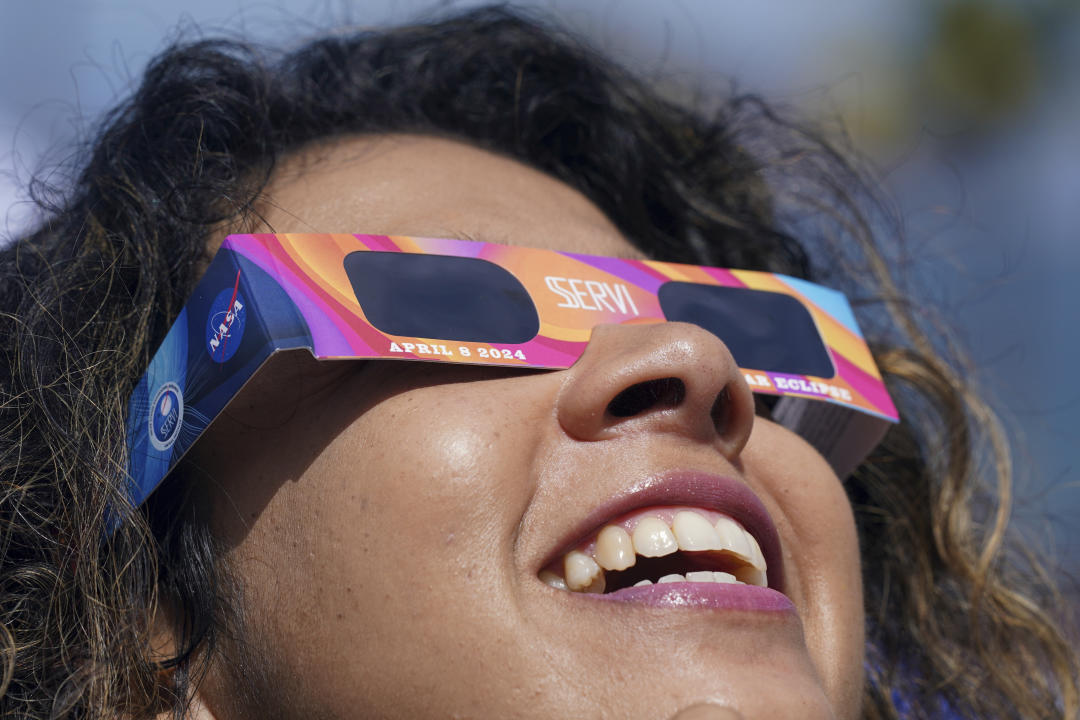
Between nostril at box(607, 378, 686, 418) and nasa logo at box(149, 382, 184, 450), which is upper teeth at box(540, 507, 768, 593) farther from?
nasa logo at box(149, 382, 184, 450)

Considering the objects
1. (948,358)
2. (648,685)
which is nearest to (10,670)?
(648,685)

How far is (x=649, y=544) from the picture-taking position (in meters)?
1.25

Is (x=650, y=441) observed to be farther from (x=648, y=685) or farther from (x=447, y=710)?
(x=447, y=710)

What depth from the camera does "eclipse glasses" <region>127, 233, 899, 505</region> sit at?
1.27 metres

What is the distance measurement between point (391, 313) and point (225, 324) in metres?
0.24

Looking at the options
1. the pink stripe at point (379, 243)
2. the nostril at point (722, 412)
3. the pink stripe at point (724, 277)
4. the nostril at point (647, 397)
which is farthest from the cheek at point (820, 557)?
the pink stripe at point (379, 243)

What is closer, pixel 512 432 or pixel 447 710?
pixel 447 710

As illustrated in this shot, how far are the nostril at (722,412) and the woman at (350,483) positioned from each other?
11 millimetres

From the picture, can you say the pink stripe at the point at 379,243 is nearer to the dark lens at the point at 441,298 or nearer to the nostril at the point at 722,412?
the dark lens at the point at 441,298

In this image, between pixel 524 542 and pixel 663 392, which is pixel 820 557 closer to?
pixel 663 392

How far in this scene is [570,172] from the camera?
2.44 meters

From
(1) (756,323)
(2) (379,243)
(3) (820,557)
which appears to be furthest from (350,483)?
(1) (756,323)

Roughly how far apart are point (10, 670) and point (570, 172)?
1722mm

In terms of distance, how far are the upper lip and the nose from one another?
0.07m
